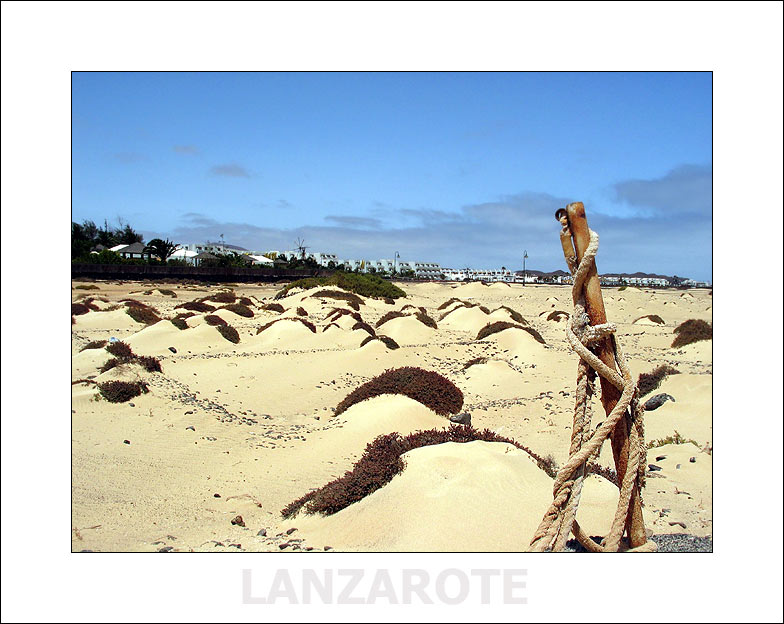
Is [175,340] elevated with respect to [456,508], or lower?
elevated

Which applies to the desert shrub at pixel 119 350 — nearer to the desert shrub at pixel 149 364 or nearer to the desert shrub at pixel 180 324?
the desert shrub at pixel 149 364

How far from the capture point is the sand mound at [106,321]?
23938mm

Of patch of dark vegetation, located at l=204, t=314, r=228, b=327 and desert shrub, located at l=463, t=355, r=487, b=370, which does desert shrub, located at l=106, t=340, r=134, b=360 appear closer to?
patch of dark vegetation, located at l=204, t=314, r=228, b=327

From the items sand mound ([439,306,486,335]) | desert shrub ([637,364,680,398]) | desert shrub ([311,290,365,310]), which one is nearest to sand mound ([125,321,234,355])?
sand mound ([439,306,486,335])

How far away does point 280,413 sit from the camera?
12.3 metres

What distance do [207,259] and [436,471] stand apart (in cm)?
7346

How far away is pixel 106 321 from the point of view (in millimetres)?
24500

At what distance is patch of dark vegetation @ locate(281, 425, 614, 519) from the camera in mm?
6211

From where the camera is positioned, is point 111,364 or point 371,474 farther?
point 111,364

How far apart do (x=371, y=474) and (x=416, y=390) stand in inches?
196

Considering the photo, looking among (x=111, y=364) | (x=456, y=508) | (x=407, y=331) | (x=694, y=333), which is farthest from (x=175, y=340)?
(x=694, y=333)

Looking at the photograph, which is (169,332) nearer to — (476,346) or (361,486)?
(476,346)

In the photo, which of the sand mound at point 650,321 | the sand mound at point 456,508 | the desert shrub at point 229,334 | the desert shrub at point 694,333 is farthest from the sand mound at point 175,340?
the sand mound at point 650,321

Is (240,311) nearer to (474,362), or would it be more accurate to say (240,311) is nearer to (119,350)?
(119,350)
